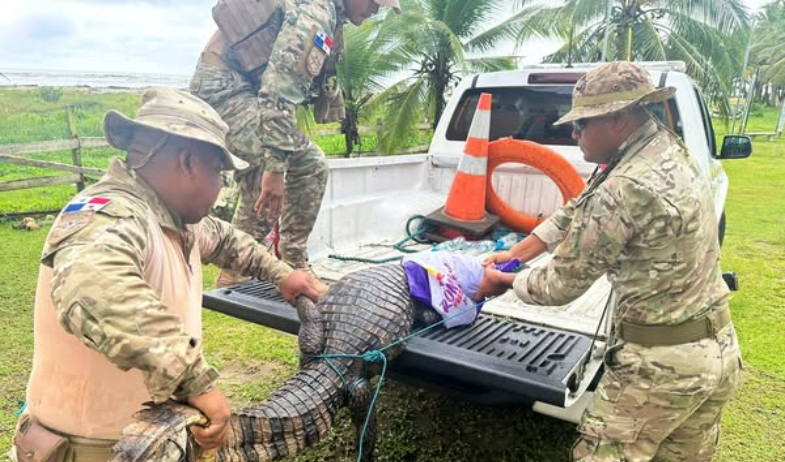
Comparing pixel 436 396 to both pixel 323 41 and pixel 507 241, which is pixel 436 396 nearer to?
pixel 507 241

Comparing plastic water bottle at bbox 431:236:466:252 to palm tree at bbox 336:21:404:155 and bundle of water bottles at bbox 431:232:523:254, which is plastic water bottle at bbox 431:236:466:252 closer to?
bundle of water bottles at bbox 431:232:523:254

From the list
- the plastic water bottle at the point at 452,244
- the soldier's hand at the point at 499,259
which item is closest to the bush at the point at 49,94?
the plastic water bottle at the point at 452,244

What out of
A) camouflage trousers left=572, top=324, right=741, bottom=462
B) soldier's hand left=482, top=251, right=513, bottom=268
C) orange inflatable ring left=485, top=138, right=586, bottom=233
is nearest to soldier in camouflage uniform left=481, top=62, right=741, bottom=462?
camouflage trousers left=572, top=324, right=741, bottom=462

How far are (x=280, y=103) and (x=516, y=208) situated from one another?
2460 mm

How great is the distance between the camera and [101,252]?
120 centimetres

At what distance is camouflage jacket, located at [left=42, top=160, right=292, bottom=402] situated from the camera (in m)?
1.16

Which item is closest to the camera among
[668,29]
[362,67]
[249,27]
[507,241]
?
[249,27]

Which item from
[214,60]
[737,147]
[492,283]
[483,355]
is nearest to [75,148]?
[214,60]

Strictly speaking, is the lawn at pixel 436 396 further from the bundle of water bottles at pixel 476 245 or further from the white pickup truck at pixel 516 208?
the bundle of water bottles at pixel 476 245

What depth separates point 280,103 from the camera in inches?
109

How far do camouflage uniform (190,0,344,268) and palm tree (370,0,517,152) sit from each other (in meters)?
8.29

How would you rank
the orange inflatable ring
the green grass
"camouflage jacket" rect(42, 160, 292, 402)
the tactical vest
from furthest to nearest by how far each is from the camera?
1. the green grass
2. the orange inflatable ring
3. the tactical vest
4. "camouflage jacket" rect(42, 160, 292, 402)

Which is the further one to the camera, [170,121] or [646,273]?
[646,273]

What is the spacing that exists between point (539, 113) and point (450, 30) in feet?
24.8
